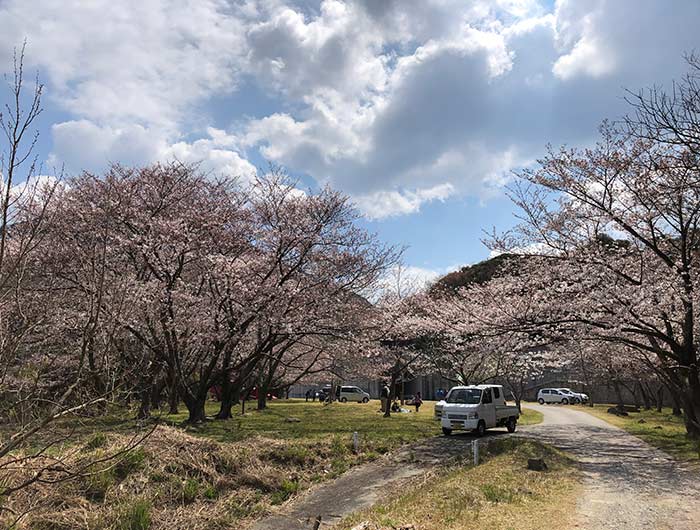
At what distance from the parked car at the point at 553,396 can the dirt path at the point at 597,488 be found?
32658mm

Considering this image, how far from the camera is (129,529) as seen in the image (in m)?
6.86

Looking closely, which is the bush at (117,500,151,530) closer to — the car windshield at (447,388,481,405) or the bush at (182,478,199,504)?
the bush at (182,478,199,504)

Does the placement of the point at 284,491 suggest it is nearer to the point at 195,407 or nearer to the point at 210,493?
the point at 210,493

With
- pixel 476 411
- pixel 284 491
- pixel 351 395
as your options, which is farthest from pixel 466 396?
pixel 351 395

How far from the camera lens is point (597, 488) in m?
9.01

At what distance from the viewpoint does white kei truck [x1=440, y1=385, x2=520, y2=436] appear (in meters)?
16.8

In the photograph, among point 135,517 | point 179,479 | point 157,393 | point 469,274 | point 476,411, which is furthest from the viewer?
point 469,274

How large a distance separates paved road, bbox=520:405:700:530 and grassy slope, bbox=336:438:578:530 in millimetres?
361

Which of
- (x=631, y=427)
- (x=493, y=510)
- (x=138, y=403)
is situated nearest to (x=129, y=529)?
(x=493, y=510)

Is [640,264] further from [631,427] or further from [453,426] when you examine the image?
[631,427]

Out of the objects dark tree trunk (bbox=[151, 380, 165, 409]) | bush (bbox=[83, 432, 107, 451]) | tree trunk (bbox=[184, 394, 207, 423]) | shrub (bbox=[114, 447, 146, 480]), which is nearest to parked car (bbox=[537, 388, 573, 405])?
dark tree trunk (bbox=[151, 380, 165, 409])

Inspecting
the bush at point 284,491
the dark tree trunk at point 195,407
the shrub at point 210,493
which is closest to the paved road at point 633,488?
the bush at point 284,491

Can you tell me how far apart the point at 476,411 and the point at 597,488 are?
7886 millimetres

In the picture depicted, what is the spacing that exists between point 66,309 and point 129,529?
973cm
